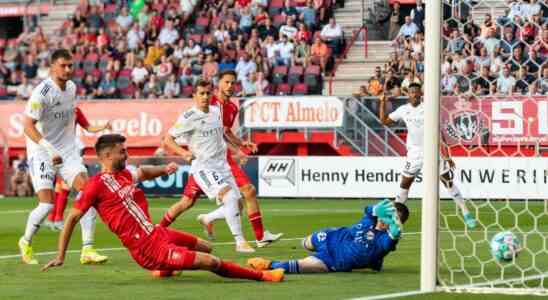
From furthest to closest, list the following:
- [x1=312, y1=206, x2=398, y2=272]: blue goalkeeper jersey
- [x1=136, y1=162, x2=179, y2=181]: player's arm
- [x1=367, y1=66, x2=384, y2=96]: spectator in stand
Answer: [x1=367, y1=66, x2=384, y2=96]: spectator in stand, [x1=136, y1=162, x2=179, y2=181]: player's arm, [x1=312, y1=206, x2=398, y2=272]: blue goalkeeper jersey

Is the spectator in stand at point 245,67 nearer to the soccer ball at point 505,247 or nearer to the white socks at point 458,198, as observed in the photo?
the white socks at point 458,198

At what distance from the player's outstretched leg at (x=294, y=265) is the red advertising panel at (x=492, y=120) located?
1.59 meters

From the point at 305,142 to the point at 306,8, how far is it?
4.86 metres

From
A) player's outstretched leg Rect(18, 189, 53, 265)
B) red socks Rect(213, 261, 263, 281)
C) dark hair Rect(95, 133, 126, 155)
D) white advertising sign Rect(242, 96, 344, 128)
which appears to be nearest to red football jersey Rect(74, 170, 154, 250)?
dark hair Rect(95, 133, 126, 155)

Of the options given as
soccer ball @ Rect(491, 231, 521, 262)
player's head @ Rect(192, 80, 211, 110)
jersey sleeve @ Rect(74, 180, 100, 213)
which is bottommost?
soccer ball @ Rect(491, 231, 521, 262)

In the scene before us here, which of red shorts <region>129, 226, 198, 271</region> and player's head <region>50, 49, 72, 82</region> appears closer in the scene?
red shorts <region>129, 226, 198, 271</region>

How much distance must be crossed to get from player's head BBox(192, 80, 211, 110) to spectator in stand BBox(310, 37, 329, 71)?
16.7 m

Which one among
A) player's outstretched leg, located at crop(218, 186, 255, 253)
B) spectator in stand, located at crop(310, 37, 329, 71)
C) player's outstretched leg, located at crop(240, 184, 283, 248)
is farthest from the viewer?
spectator in stand, located at crop(310, 37, 329, 71)

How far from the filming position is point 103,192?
412 inches

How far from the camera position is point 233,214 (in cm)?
1410

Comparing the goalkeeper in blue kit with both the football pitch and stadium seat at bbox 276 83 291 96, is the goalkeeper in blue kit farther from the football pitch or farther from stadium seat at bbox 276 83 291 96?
stadium seat at bbox 276 83 291 96

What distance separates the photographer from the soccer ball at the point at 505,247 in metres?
10.2

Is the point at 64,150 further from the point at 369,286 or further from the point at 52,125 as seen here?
the point at 369,286

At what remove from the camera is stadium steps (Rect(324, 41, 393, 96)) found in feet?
102
